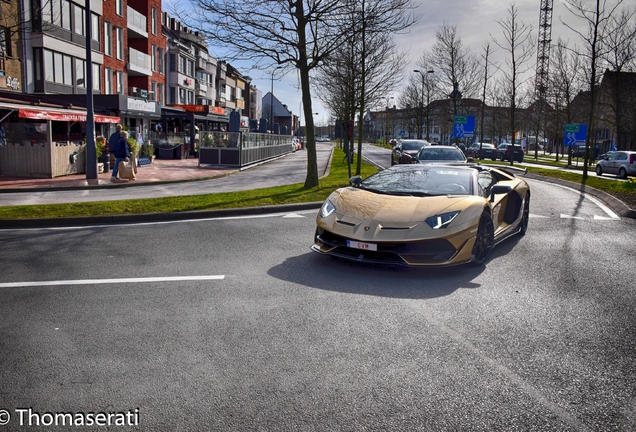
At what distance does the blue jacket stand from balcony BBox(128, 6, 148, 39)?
78.5ft

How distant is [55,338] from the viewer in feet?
13.7

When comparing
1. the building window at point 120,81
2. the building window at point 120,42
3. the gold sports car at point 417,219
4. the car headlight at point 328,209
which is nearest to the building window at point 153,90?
the building window at point 120,81

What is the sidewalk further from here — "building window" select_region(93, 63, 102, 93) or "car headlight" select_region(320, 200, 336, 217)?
"building window" select_region(93, 63, 102, 93)

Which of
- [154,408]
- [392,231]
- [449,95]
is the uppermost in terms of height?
[449,95]

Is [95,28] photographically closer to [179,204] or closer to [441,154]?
[441,154]

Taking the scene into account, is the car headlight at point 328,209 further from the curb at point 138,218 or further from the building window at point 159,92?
the building window at point 159,92

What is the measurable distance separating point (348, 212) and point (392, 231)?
2.41ft

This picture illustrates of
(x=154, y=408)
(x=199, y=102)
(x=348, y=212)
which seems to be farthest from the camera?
(x=199, y=102)

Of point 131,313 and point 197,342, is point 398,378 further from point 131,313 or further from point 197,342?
point 131,313

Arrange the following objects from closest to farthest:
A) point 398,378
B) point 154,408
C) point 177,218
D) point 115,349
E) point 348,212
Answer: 1. point 154,408
2. point 398,378
3. point 115,349
4. point 348,212
5. point 177,218

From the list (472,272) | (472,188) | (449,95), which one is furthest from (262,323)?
(449,95)

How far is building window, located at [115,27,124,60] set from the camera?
116 feet

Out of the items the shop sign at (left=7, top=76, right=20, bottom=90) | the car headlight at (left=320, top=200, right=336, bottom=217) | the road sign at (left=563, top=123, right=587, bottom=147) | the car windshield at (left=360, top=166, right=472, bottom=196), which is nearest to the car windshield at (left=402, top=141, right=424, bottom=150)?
the road sign at (left=563, top=123, right=587, bottom=147)

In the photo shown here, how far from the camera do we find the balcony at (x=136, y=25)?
37562 millimetres
